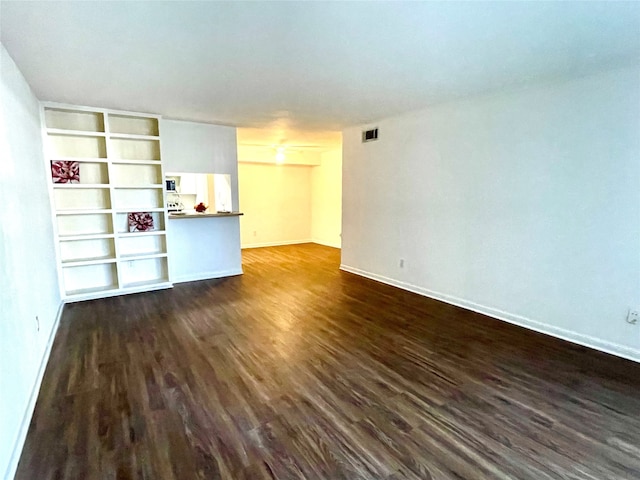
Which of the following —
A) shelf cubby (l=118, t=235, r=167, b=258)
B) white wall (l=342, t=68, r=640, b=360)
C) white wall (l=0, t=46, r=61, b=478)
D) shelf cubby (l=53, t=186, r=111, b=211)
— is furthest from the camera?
shelf cubby (l=118, t=235, r=167, b=258)

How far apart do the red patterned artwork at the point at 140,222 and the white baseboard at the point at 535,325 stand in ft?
11.7

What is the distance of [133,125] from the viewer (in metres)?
4.66

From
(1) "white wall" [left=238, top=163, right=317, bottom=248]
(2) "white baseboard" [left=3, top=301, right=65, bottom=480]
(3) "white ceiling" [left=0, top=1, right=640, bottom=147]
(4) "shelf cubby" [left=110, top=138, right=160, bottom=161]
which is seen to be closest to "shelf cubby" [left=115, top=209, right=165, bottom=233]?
(4) "shelf cubby" [left=110, top=138, right=160, bottom=161]

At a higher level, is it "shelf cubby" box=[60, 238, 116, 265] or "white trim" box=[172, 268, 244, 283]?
"shelf cubby" box=[60, 238, 116, 265]

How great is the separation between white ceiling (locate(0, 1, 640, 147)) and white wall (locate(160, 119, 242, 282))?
1.19m

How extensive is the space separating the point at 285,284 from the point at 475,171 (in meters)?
2.91

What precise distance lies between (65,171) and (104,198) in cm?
A: 52

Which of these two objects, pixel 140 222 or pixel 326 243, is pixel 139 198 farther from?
pixel 326 243

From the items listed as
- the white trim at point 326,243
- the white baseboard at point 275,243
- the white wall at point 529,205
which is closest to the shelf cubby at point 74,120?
the white wall at point 529,205

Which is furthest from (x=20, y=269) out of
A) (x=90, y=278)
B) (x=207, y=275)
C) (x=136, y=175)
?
(x=207, y=275)

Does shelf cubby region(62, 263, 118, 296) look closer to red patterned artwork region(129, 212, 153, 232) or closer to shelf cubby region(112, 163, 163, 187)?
red patterned artwork region(129, 212, 153, 232)

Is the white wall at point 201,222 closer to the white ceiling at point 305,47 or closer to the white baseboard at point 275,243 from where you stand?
the white ceiling at point 305,47

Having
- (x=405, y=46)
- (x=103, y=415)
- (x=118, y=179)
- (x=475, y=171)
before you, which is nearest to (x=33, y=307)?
(x=103, y=415)

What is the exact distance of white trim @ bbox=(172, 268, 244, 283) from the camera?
5188mm
